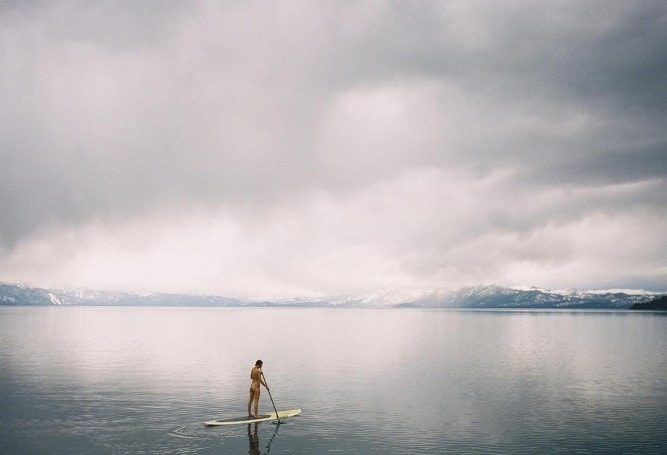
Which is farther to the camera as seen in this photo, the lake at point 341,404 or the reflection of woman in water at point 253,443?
the lake at point 341,404

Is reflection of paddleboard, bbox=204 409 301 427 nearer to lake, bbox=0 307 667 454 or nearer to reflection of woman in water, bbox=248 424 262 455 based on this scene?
lake, bbox=0 307 667 454

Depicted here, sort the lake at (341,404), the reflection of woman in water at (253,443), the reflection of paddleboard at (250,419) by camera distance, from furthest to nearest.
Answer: the reflection of paddleboard at (250,419)
the lake at (341,404)
the reflection of woman in water at (253,443)

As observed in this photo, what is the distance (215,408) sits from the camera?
4703 cm

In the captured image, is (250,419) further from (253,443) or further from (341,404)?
(341,404)

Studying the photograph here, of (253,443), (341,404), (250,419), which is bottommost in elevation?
(341,404)

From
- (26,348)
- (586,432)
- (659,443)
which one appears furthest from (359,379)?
(26,348)

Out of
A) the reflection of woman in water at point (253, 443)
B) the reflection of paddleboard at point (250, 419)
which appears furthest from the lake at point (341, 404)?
the reflection of paddleboard at point (250, 419)

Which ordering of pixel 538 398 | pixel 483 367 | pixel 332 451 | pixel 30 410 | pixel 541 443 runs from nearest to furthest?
1. pixel 332 451
2. pixel 541 443
3. pixel 30 410
4. pixel 538 398
5. pixel 483 367

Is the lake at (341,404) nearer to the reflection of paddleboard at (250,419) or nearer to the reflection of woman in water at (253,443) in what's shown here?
the reflection of woman in water at (253,443)

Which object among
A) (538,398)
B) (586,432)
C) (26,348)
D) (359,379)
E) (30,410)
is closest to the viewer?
(586,432)

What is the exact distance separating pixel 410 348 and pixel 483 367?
115 ft

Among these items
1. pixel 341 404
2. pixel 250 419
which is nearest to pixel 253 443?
pixel 250 419

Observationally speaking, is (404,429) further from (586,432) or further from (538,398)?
(538,398)

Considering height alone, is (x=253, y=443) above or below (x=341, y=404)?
above
